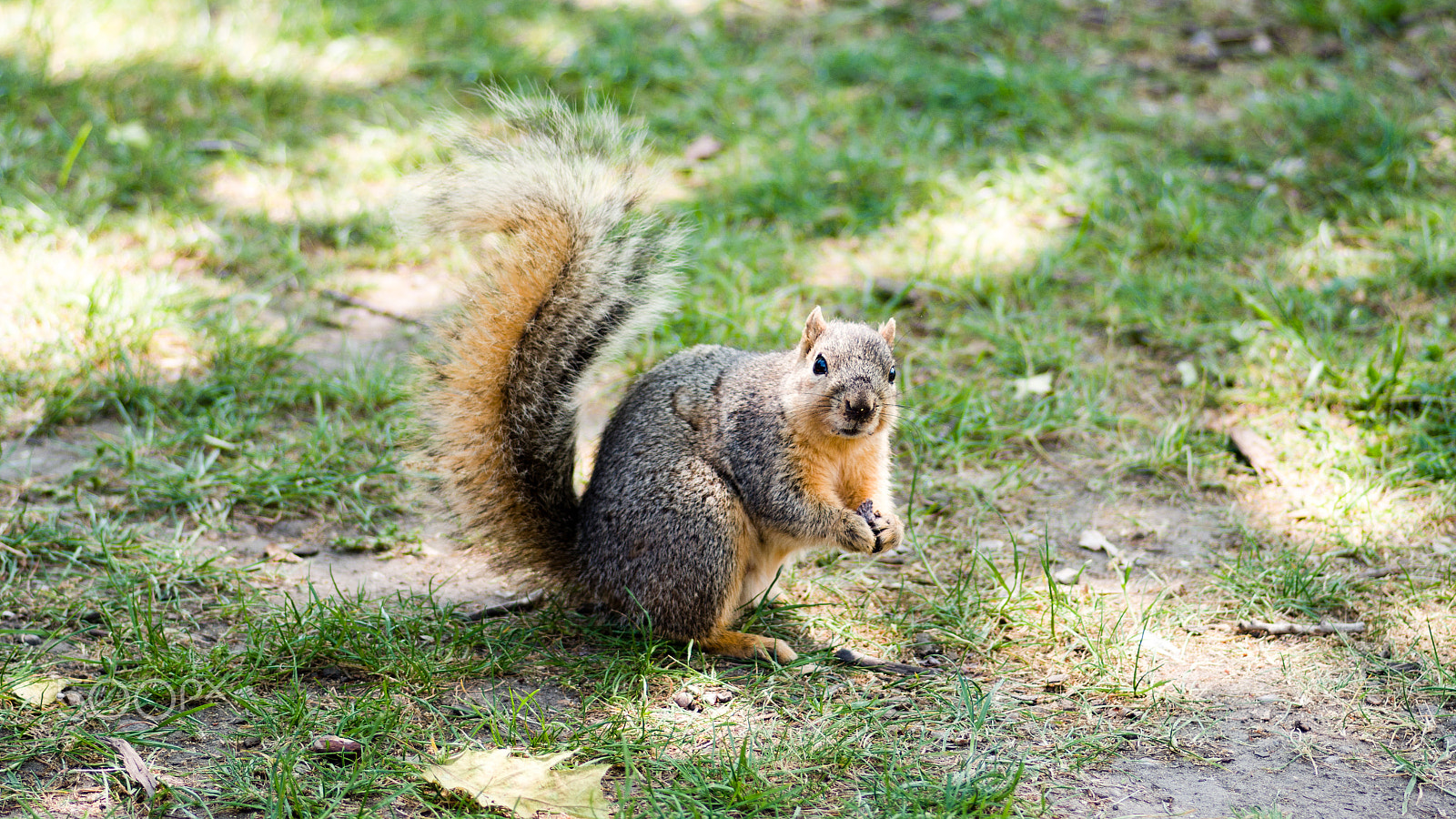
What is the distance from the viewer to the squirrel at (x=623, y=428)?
2242mm

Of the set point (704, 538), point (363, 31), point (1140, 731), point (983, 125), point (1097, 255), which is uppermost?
point (363, 31)

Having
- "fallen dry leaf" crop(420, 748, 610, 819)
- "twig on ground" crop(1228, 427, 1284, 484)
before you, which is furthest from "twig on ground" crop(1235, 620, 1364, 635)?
"fallen dry leaf" crop(420, 748, 610, 819)

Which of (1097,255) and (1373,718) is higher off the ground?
(1097,255)

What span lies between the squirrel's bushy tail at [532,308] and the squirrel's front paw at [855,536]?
546mm

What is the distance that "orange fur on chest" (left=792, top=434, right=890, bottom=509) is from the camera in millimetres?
2295

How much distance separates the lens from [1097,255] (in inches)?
146

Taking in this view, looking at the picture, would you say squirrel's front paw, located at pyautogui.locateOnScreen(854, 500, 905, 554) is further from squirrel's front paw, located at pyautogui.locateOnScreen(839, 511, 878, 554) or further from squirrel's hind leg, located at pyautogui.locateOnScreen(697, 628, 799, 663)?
squirrel's hind leg, located at pyautogui.locateOnScreen(697, 628, 799, 663)

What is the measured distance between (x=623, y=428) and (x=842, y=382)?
47 cm

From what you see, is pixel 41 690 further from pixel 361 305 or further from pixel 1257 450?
pixel 1257 450

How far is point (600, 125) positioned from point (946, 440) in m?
1.22

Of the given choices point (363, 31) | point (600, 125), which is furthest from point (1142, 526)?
point (363, 31)

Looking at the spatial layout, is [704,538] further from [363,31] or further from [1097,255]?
[363,31]

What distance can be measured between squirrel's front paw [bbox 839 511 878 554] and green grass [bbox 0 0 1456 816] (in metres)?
0.22

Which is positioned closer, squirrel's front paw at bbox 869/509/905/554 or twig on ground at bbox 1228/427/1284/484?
squirrel's front paw at bbox 869/509/905/554
